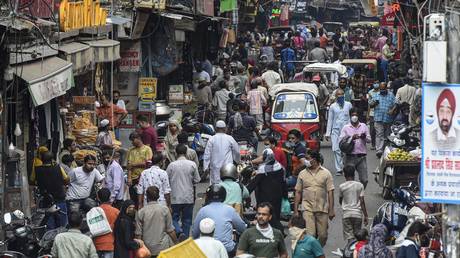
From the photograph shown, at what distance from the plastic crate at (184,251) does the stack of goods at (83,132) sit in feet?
37.5

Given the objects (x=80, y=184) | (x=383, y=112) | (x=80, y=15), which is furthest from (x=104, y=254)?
(x=383, y=112)

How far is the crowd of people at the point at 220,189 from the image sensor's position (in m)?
14.6

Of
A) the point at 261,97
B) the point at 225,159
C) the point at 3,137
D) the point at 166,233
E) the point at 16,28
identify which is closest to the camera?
the point at 166,233

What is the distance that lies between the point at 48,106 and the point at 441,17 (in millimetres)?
11470

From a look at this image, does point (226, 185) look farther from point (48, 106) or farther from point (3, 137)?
point (48, 106)

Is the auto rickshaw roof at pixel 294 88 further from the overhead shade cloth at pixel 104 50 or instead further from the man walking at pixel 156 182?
the man walking at pixel 156 182

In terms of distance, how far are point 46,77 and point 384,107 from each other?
10194 mm

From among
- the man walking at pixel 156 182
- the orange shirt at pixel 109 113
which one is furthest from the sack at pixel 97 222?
the orange shirt at pixel 109 113

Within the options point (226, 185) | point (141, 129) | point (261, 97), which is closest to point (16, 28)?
point (226, 185)

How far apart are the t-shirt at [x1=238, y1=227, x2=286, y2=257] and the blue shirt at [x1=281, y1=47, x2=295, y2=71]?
3003 cm

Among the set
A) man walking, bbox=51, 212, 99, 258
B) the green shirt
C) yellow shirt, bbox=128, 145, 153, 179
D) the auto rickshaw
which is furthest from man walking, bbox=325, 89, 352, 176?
man walking, bbox=51, 212, 99, 258

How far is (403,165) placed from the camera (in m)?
21.9

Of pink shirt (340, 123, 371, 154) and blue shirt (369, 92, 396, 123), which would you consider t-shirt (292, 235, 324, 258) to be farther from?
blue shirt (369, 92, 396, 123)

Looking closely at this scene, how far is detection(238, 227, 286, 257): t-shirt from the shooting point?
46.6 ft
